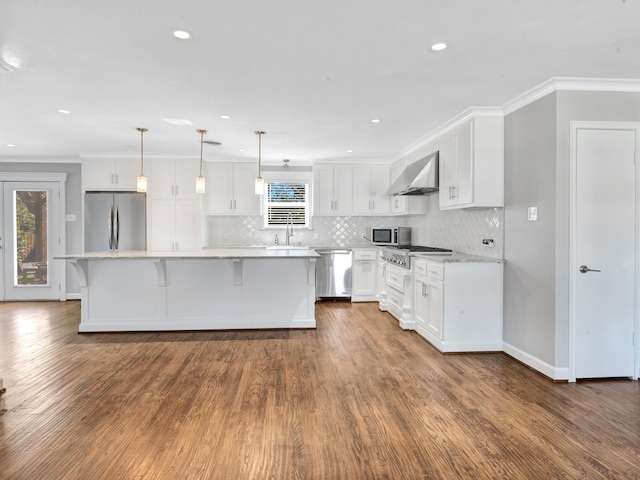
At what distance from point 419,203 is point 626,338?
10.6 feet

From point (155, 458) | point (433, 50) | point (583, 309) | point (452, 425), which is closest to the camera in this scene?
point (155, 458)

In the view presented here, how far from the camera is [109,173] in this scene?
6.11 m

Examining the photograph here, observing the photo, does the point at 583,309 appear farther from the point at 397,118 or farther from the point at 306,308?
the point at 306,308

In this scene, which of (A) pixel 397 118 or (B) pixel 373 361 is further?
(A) pixel 397 118

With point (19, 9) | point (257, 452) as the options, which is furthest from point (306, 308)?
point (19, 9)

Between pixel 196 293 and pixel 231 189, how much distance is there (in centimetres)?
254

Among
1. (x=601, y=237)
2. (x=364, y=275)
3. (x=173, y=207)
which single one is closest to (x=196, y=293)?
(x=173, y=207)

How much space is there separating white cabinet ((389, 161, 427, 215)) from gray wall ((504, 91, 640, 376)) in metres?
2.27

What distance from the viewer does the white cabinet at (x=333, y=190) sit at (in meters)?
6.66

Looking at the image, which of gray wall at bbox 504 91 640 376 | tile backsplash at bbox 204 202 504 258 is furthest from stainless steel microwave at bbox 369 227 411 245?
gray wall at bbox 504 91 640 376

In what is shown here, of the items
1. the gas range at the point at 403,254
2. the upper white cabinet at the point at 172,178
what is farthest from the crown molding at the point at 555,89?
the upper white cabinet at the point at 172,178

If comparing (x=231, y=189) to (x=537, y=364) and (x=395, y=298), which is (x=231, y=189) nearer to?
(x=395, y=298)

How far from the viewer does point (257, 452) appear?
208 cm

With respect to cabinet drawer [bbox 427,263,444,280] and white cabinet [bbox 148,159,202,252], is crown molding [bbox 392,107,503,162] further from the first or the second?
white cabinet [bbox 148,159,202,252]
